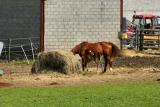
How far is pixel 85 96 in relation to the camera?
48.3 ft

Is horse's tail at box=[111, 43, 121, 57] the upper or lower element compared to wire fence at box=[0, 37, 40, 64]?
upper

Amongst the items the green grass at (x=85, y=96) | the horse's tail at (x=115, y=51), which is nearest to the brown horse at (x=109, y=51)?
the horse's tail at (x=115, y=51)

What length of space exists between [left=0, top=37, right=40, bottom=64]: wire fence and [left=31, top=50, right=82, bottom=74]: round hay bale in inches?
394

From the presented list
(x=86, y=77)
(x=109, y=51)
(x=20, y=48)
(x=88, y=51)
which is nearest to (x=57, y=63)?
(x=88, y=51)

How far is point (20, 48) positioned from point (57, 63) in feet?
35.4

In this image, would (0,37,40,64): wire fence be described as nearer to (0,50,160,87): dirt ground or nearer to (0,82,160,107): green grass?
(0,50,160,87): dirt ground

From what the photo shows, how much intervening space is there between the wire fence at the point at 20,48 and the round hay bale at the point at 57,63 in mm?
10015

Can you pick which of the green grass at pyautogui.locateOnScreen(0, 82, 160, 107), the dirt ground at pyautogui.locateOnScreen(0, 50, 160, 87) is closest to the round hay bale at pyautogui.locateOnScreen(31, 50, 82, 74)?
the dirt ground at pyautogui.locateOnScreen(0, 50, 160, 87)

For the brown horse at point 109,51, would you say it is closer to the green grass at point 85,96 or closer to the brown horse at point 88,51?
the brown horse at point 88,51

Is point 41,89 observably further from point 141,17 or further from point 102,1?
point 141,17

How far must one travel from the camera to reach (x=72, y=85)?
18.3m

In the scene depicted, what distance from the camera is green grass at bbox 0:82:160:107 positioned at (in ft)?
44.0

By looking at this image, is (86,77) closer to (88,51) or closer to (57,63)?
(57,63)

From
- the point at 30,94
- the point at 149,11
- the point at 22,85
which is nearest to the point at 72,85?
the point at 22,85
